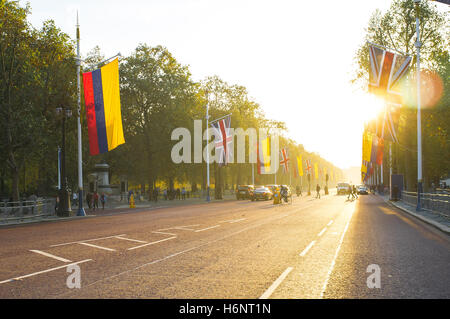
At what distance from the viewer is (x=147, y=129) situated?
54875 mm

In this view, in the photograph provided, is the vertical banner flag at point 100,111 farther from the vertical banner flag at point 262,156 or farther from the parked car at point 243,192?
the vertical banner flag at point 262,156

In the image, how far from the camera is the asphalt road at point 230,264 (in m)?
7.09

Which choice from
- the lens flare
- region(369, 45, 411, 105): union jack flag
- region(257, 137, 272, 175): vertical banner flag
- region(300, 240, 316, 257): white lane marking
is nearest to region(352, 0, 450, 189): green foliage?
the lens flare

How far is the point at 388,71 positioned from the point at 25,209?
2254cm

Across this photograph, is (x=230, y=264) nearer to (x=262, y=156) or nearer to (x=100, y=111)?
(x=100, y=111)

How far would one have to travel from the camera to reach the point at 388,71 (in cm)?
2705

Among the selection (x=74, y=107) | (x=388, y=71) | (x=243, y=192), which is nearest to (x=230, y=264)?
(x=388, y=71)

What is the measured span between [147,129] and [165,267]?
46.8 metres

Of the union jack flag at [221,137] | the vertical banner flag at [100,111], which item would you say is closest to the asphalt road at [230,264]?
the vertical banner flag at [100,111]

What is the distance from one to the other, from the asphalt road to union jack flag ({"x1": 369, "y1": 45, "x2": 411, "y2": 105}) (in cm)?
1312

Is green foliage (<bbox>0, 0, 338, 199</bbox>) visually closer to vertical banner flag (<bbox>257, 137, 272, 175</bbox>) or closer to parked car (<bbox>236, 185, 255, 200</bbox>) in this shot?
parked car (<bbox>236, 185, 255, 200</bbox>)

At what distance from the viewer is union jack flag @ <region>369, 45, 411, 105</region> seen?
2683cm

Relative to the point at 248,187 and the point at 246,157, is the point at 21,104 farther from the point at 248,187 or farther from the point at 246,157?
the point at 246,157

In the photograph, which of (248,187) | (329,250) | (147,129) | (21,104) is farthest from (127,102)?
(329,250)
